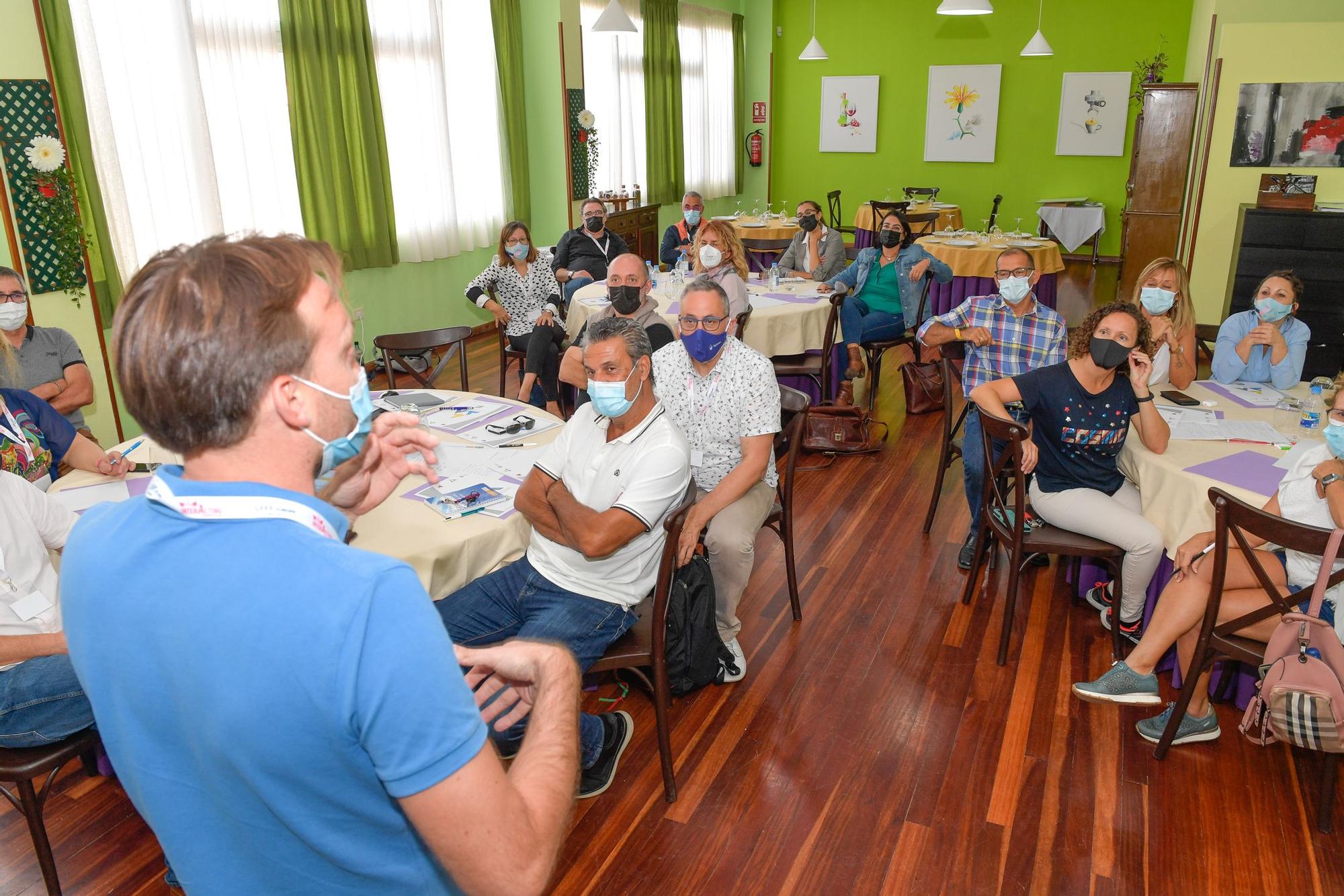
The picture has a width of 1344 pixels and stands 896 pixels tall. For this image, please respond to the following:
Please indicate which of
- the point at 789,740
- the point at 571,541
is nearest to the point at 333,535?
the point at 571,541

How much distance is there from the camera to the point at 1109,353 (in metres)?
3.17

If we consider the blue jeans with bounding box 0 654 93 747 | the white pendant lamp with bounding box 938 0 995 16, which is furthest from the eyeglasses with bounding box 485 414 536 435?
the white pendant lamp with bounding box 938 0 995 16

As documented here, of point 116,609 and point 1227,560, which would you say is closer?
point 116,609

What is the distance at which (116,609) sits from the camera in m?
0.84

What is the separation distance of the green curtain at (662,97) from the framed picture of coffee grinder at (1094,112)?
475 centimetres

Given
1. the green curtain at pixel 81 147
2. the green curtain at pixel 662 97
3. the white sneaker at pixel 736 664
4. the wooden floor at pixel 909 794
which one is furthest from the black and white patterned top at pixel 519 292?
the green curtain at pixel 662 97

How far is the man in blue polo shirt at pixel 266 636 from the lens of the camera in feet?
2.62

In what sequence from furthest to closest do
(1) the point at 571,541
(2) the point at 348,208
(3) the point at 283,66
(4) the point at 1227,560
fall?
(2) the point at 348,208 < (3) the point at 283,66 < (4) the point at 1227,560 < (1) the point at 571,541

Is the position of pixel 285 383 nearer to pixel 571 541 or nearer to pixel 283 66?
pixel 571 541

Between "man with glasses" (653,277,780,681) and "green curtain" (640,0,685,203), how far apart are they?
777 centimetres

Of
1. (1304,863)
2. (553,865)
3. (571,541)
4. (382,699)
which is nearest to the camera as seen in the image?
(382,699)

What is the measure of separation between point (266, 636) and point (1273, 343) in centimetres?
426

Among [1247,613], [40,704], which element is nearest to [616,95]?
[1247,613]

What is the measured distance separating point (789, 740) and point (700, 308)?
5.19ft
